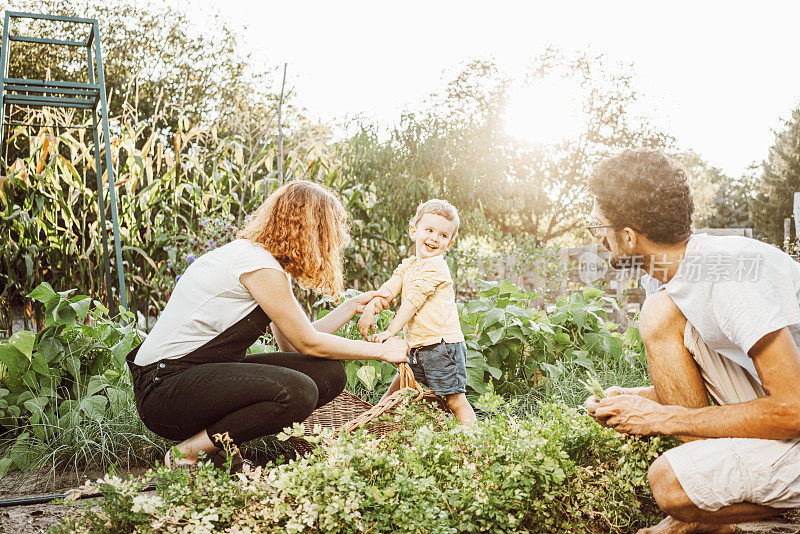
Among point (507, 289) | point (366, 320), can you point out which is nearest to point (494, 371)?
point (507, 289)

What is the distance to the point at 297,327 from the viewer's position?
89.9 inches

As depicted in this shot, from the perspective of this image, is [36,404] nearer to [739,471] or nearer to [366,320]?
[366,320]

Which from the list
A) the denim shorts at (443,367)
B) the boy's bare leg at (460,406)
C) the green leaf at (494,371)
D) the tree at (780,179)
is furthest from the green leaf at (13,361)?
the tree at (780,179)

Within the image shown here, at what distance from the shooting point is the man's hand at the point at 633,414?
1.72 metres

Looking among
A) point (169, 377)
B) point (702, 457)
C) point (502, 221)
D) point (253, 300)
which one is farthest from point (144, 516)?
point (502, 221)

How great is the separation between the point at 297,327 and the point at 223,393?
328mm

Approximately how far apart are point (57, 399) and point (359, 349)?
1.51 m

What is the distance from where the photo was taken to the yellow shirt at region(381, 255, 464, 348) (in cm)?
285

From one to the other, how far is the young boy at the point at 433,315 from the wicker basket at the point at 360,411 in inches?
4.2

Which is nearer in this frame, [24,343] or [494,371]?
[24,343]

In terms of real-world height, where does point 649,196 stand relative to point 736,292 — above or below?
above

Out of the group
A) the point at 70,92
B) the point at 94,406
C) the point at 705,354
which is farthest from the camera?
the point at 70,92

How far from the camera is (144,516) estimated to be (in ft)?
5.16

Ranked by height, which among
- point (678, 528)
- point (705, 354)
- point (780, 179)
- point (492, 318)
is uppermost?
point (780, 179)
